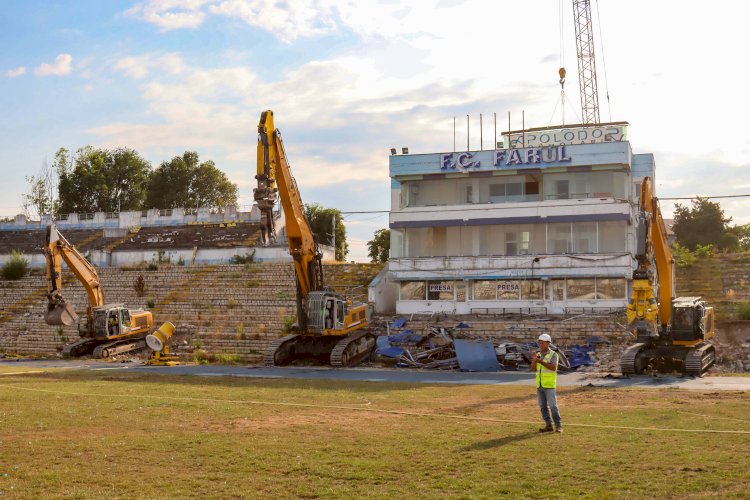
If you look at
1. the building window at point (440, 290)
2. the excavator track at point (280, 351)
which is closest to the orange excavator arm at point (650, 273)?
the excavator track at point (280, 351)

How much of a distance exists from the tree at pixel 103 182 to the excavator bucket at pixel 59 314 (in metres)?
70.5

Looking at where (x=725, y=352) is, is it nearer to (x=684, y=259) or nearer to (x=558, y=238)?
(x=558, y=238)

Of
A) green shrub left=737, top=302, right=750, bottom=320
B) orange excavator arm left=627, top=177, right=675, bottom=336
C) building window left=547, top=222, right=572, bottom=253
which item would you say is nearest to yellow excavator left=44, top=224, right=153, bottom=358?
building window left=547, top=222, right=572, bottom=253

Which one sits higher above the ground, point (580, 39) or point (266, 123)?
point (580, 39)

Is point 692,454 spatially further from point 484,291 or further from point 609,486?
point 484,291

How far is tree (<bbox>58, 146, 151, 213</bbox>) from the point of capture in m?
112

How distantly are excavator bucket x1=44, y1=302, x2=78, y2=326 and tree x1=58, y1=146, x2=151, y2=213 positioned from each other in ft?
231

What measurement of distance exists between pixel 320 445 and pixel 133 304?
46.2 meters

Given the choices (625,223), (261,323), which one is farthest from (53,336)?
(625,223)

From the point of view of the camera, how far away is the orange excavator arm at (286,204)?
3481 centimetres

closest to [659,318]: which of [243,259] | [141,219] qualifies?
[243,259]

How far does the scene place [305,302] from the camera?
39.5 meters

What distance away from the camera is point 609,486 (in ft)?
40.8

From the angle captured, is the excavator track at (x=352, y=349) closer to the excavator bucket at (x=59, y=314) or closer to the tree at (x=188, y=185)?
the excavator bucket at (x=59, y=314)
